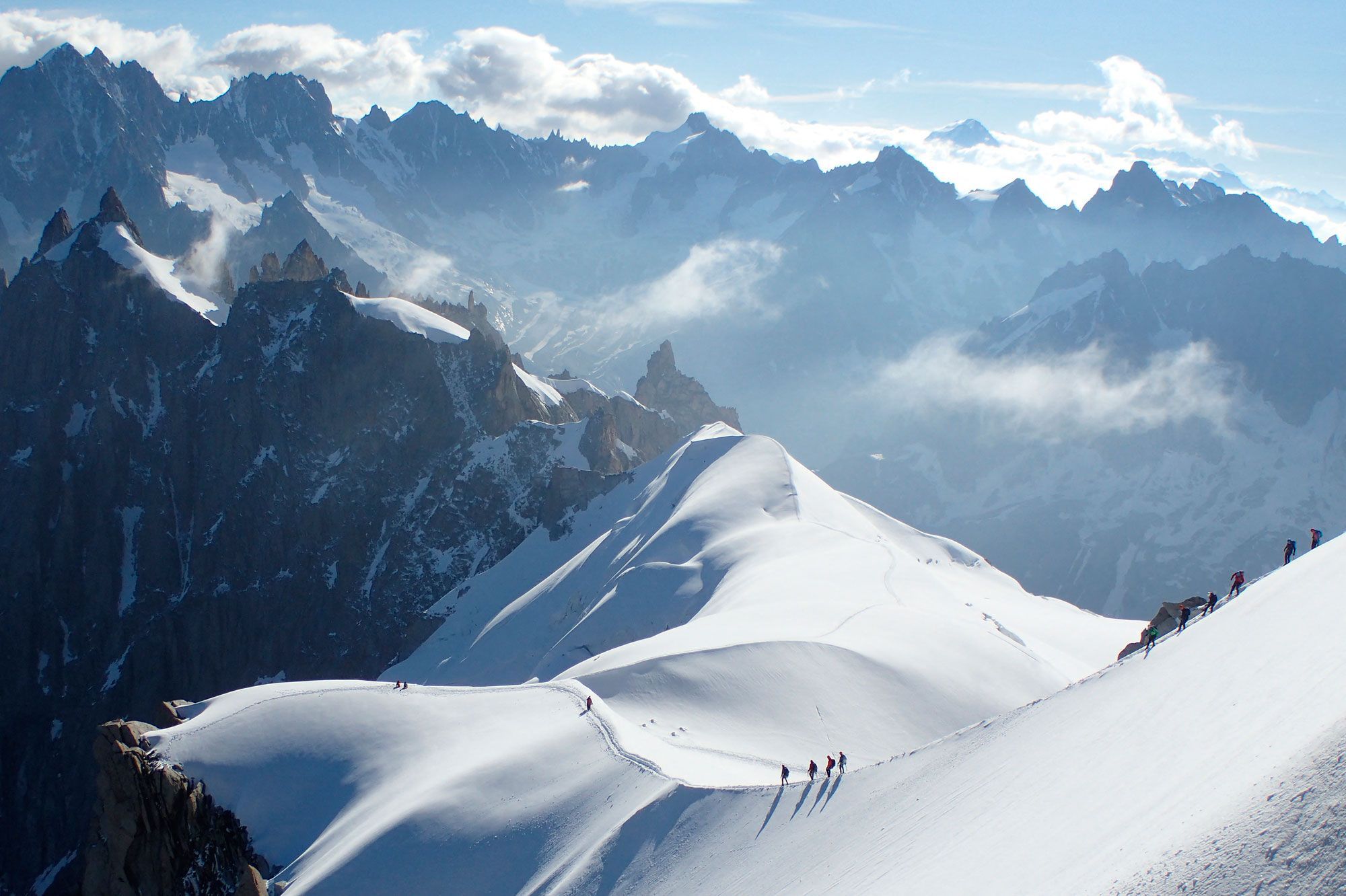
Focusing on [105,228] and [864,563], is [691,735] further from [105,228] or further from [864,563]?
[105,228]

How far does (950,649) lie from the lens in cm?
5688

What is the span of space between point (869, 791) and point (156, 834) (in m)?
32.2

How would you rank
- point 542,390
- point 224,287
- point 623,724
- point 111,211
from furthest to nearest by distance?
point 224,287
point 111,211
point 542,390
point 623,724

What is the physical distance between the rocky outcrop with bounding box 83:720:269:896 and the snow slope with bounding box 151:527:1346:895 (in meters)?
1.10

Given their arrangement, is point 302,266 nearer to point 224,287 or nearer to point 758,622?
point 224,287

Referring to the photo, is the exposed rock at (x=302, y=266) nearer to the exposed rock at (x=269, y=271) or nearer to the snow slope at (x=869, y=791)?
the exposed rock at (x=269, y=271)

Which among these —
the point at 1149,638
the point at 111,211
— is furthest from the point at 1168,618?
the point at 111,211

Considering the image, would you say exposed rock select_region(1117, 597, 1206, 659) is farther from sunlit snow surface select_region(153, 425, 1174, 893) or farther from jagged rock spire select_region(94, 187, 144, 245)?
jagged rock spire select_region(94, 187, 144, 245)

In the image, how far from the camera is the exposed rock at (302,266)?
161375 millimetres

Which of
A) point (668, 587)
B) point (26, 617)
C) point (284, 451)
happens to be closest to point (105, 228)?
point (284, 451)

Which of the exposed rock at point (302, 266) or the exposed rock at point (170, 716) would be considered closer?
the exposed rock at point (170, 716)

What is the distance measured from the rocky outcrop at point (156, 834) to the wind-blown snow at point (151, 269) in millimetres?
118256

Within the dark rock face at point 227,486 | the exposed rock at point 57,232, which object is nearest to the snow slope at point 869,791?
the dark rock face at point 227,486

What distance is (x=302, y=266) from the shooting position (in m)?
162
